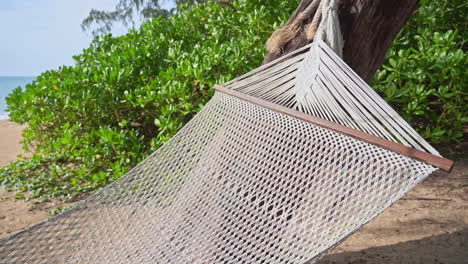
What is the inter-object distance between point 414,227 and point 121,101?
2043 mm

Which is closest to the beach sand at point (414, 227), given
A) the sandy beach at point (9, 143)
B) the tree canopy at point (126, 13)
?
the sandy beach at point (9, 143)

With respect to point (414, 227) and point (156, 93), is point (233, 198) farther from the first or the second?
point (156, 93)

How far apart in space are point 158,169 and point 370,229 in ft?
3.43

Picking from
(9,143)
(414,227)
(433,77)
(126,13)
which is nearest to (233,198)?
(414,227)

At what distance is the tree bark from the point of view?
1.77 metres

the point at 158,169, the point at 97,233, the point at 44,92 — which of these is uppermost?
the point at 44,92

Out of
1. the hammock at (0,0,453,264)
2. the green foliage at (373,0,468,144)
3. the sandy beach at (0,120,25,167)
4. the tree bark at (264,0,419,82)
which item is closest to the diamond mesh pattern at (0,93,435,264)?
the hammock at (0,0,453,264)

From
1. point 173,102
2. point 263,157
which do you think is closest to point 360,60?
point 263,157

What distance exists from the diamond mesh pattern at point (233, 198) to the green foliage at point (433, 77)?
1455 millimetres

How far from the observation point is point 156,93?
3.05 meters

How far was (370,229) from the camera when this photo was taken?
2.06 m

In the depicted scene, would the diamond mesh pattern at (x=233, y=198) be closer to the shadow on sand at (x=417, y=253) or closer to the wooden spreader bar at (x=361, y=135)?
the wooden spreader bar at (x=361, y=135)

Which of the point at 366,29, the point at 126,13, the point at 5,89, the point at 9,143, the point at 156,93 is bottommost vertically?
the point at 366,29

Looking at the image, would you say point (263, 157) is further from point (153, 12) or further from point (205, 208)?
point (153, 12)
